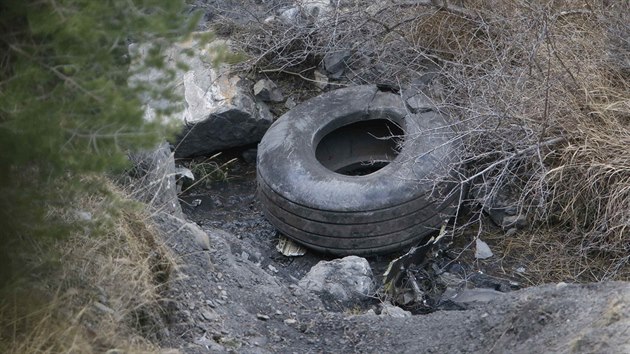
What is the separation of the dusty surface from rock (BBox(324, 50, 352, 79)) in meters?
2.46

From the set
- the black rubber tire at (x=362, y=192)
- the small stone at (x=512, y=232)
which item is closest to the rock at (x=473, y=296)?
the black rubber tire at (x=362, y=192)

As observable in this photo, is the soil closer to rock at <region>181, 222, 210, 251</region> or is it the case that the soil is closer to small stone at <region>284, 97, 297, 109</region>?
rock at <region>181, 222, 210, 251</region>

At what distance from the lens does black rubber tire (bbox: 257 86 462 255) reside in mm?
5410

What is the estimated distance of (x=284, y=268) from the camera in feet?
18.3

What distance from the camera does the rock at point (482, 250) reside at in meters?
5.45

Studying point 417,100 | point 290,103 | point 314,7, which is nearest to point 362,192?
point 417,100

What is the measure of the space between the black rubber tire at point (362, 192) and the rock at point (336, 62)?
3.01 feet

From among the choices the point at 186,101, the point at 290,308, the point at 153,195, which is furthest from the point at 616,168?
the point at 186,101

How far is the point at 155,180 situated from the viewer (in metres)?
4.48

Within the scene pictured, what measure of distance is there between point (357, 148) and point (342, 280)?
1.70m

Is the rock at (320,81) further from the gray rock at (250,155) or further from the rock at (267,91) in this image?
the gray rock at (250,155)

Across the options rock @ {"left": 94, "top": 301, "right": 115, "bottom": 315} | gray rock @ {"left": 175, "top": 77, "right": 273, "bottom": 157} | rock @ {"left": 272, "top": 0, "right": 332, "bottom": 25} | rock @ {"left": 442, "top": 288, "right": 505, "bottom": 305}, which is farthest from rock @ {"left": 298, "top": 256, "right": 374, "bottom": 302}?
rock @ {"left": 272, "top": 0, "right": 332, "bottom": 25}

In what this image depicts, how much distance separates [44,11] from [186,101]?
3.74m

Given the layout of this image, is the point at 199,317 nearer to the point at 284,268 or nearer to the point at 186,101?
the point at 284,268
